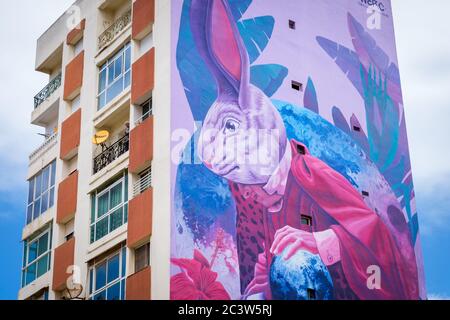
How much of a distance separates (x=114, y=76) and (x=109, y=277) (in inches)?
366

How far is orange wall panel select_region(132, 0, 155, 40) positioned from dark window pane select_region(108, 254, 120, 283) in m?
9.64

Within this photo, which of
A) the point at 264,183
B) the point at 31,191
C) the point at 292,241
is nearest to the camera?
the point at 292,241

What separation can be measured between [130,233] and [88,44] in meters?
11.6

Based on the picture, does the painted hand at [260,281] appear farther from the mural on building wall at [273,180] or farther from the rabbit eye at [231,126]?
the rabbit eye at [231,126]

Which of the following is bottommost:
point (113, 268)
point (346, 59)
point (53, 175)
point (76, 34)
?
point (113, 268)

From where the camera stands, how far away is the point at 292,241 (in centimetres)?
3656

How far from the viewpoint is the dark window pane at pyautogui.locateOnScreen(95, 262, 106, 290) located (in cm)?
3672

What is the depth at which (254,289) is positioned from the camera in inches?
1359

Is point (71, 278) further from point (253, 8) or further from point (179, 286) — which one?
point (253, 8)

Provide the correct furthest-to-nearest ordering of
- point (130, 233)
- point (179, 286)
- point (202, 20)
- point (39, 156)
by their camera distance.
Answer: point (39, 156) < point (202, 20) < point (130, 233) < point (179, 286)

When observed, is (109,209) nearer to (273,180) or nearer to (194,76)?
(194,76)

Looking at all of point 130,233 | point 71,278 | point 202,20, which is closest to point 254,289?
point 130,233

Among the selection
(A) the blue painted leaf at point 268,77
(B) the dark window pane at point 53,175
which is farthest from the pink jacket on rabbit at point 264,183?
(B) the dark window pane at point 53,175

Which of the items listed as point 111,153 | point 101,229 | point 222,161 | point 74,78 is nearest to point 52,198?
point 111,153
